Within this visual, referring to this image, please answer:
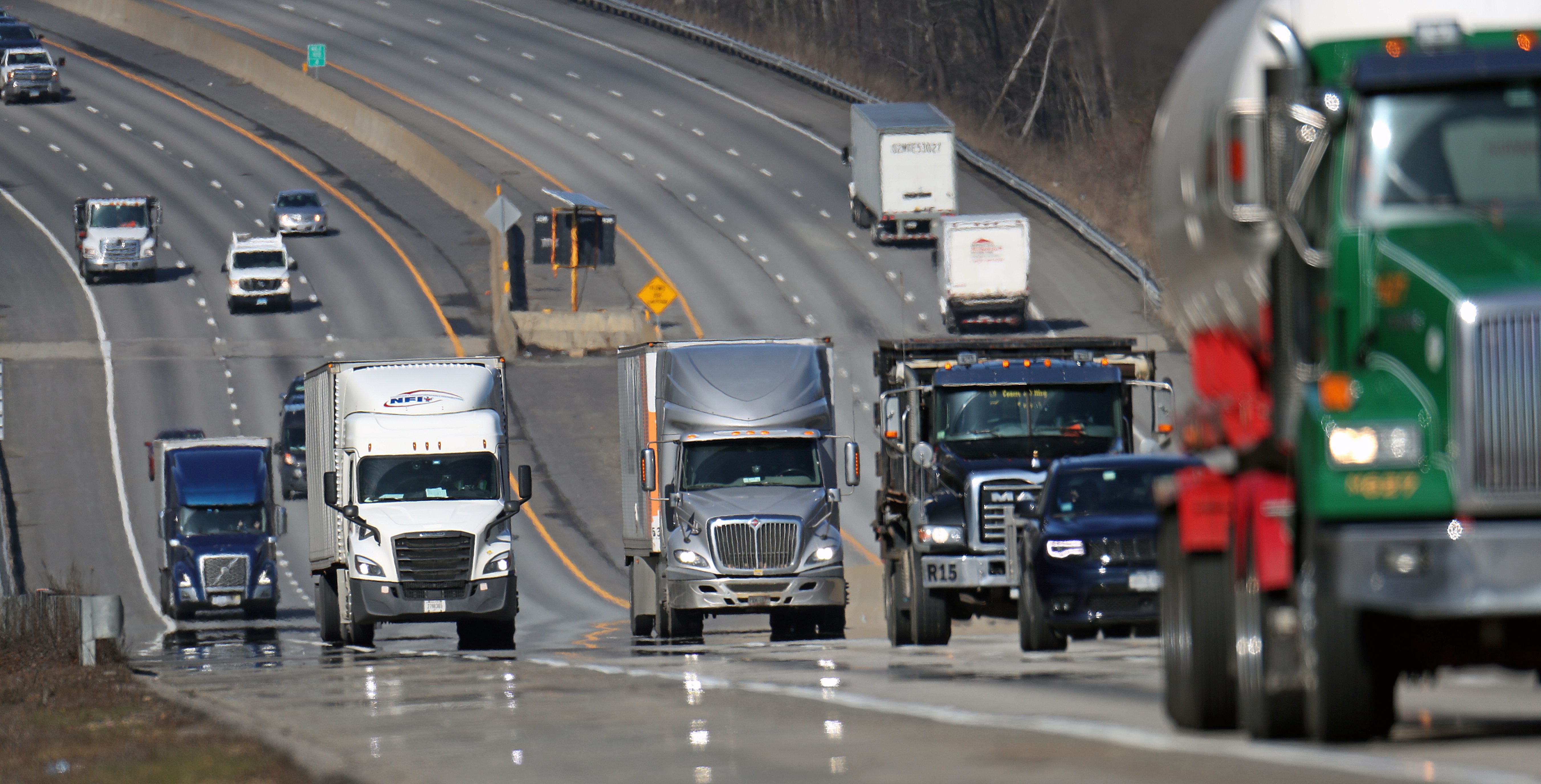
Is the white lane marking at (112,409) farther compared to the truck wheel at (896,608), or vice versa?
the white lane marking at (112,409)

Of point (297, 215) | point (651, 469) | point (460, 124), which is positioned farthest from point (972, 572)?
point (460, 124)

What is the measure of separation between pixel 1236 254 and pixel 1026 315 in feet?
164

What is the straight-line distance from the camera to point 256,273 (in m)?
62.1

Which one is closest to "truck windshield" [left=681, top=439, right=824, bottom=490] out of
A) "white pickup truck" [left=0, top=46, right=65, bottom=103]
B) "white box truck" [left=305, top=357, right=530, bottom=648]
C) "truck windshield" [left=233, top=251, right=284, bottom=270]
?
"white box truck" [left=305, top=357, right=530, bottom=648]

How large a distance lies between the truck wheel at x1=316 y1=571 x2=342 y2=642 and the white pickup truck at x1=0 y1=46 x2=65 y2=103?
5915 cm

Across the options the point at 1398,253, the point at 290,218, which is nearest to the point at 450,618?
the point at 1398,253

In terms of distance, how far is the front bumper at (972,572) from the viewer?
24062 millimetres

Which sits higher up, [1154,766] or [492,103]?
[492,103]

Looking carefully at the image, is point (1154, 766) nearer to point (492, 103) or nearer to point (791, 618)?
point (791, 618)

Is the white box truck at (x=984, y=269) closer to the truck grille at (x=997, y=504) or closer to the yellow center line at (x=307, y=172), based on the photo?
the yellow center line at (x=307, y=172)

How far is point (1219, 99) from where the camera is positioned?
11891 millimetres

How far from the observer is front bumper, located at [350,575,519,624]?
30.5 metres

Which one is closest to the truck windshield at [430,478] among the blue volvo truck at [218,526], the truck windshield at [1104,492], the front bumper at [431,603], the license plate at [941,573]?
the front bumper at [431,603]

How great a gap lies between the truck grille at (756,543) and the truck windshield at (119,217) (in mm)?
40603
